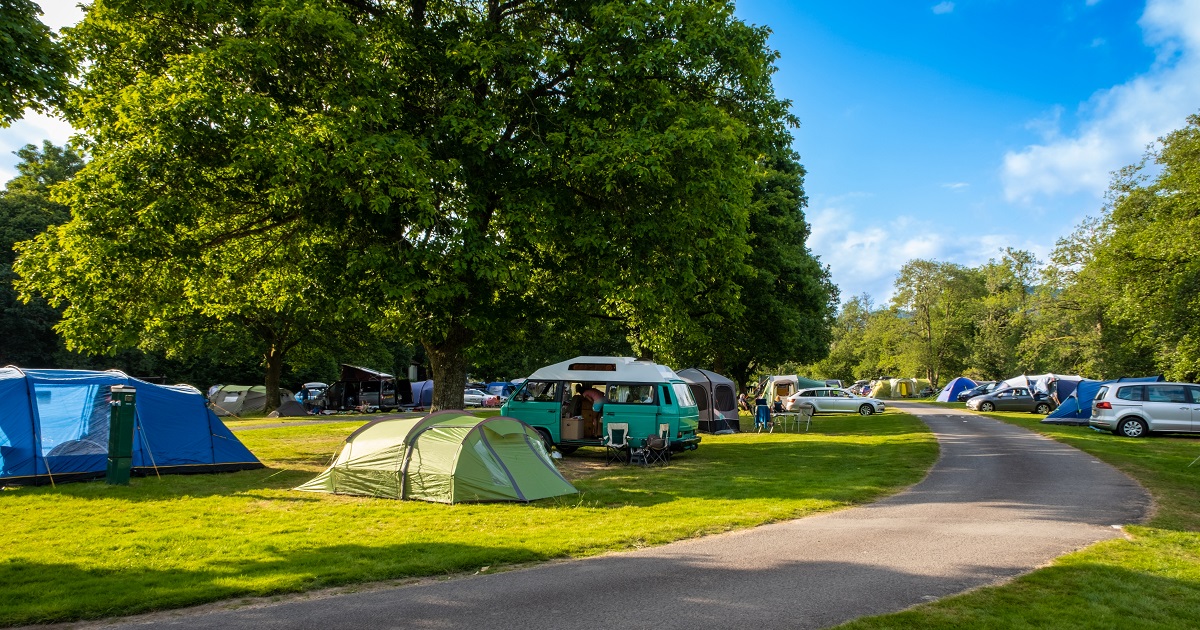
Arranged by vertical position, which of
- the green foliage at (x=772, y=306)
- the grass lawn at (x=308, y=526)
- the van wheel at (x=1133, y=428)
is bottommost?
the grass lawn at (x=308, y=526)

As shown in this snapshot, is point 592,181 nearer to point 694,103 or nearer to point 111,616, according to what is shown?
point 694,103

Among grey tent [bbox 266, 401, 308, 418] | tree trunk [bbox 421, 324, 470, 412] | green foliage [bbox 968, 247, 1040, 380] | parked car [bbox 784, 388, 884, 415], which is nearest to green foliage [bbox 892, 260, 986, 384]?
green foliage [bbox 968, 247, 1040, 380]

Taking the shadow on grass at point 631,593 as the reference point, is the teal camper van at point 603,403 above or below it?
above

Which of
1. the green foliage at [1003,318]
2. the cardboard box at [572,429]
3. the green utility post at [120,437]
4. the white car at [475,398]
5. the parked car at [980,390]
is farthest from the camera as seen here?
the green foliage at [1003,318]

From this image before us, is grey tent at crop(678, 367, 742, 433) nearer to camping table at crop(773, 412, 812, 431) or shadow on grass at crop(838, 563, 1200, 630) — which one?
camping table at crop(773, 412, 812, 431)

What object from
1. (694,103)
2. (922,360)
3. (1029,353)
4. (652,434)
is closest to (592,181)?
(694,103)

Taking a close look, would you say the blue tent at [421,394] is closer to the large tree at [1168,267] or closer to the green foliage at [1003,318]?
the large tree at [1168,267]

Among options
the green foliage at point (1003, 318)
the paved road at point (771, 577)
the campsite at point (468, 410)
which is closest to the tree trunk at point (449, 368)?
the campsite at point (468, 410)

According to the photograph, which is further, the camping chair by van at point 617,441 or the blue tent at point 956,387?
the blue tent at point 956,387

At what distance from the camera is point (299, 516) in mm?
9953

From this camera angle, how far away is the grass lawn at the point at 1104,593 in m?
5.49

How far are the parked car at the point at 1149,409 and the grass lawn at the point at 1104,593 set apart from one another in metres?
14.6

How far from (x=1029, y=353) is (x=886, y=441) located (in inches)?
1359

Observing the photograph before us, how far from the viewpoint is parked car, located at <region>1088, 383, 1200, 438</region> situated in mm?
21391
